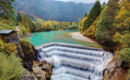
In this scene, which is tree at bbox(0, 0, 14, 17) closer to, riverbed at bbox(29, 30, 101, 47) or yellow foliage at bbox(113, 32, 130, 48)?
yellow foliage at bbox(113, 32, 130, 48)

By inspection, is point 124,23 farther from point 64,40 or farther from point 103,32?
point 64,40

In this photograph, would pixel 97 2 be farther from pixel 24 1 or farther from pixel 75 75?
pixel 24 1

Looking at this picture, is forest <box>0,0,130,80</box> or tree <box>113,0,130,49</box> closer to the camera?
forest <box>0,0,130,80</box>

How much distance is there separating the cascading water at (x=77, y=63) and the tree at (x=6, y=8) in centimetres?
772

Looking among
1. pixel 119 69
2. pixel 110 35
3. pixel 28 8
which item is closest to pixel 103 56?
pixel 119 69

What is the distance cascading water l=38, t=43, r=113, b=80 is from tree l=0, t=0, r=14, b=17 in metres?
7.72

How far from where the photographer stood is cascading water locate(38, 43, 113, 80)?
9.32 meters

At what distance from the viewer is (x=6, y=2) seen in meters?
6.07

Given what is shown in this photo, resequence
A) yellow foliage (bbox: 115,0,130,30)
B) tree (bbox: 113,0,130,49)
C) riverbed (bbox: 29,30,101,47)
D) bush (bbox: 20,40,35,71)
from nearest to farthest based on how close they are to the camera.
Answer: tree (bbox: 113,0,130,49)
yellow foliage (bbox: 115,0,130,30)
bush (bbox: 20,40,35,71)
riverbed (bbox: 29,30,101,47)

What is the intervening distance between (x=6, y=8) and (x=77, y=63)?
10100 millimetres

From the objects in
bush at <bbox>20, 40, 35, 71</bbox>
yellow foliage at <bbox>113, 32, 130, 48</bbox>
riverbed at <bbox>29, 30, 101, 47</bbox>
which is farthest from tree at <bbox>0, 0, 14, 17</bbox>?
riverbed at <bbox>29, 30, 101, 47</bbox>

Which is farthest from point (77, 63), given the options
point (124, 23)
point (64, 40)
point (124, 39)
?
point (64, 40)

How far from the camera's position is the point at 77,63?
10648mm

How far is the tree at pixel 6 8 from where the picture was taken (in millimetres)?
5995
